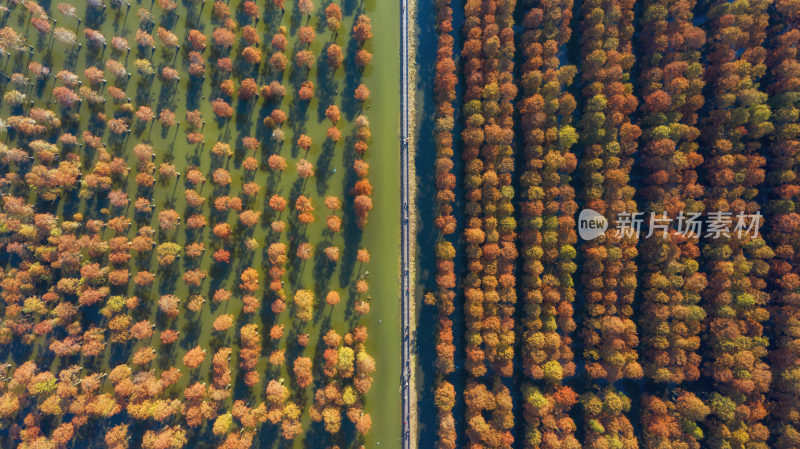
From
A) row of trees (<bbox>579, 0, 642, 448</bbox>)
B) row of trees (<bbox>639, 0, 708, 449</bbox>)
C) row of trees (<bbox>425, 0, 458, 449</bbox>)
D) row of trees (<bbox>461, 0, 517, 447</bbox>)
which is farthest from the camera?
row of trees (<bbox>425, 0, 458, 449</bbox>)

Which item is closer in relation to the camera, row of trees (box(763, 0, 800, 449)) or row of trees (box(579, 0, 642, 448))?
row of trees (box(763, 0, 800, 449))

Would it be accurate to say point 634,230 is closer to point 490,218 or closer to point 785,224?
point 785,224

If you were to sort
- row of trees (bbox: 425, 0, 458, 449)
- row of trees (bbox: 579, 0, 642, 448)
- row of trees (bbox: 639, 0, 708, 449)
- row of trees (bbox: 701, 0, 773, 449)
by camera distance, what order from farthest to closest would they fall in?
row of trees (bbox: 425, 0, 458, 449), row of trees (bbox: 579, 0, 642, 448), row of trees (bbox: 639, 0, 708, 449), row of trees (bbox: 701, 0, 773, 449)

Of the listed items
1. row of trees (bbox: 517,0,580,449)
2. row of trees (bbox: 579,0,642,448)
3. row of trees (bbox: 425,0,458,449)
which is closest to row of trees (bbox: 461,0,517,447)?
row of trees (bbox: 425,0,458,449)

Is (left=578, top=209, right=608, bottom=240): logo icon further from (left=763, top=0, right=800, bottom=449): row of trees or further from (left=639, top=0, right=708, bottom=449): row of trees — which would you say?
(left=763, top=0, right=800, bottom=449): row of trees

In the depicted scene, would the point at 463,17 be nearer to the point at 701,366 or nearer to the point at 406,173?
the point at 406,173

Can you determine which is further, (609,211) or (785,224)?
(609,211)

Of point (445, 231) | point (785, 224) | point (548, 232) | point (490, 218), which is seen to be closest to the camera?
A: point (785, 224)

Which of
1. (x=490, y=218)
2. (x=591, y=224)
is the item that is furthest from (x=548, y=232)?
(x=490, y=218)
